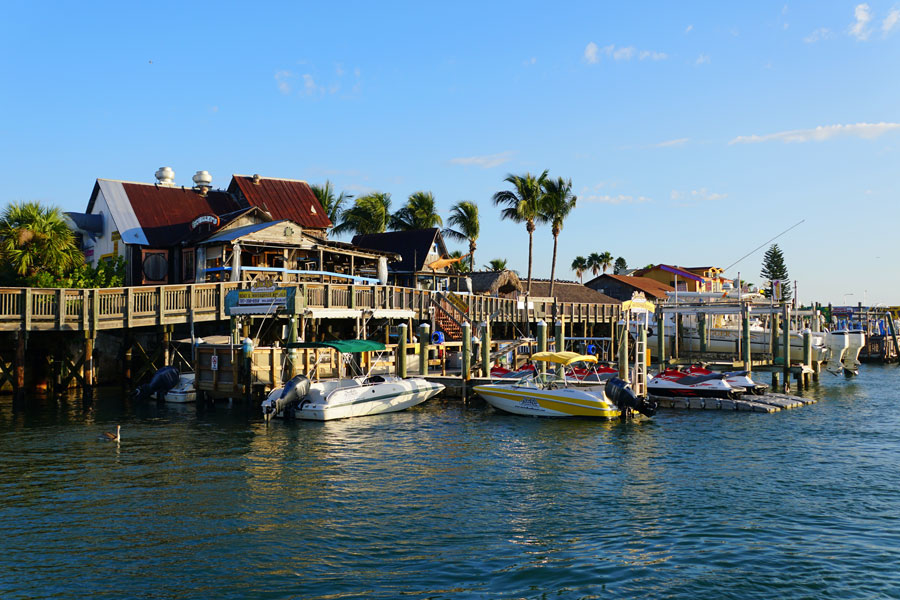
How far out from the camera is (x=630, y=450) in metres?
22.2

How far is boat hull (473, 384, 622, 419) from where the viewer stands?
90.2 feet

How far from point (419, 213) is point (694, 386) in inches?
1776

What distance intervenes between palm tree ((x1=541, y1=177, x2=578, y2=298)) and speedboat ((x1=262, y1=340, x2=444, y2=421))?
116 ft

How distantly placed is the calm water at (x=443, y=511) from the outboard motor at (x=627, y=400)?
1373 millimetres

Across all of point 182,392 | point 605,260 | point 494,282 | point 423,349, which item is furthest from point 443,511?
point 605,260

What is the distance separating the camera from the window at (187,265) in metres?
41.3

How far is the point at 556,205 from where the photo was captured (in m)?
63.5

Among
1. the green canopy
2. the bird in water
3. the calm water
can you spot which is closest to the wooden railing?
the green canopy

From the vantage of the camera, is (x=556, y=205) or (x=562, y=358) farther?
(x=556, y=205)

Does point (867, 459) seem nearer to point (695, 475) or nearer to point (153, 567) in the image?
point (695, 475)

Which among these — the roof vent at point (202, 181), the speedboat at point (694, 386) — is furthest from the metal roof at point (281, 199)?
the speedboat at point (694, 386)

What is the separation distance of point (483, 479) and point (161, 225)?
32198mm

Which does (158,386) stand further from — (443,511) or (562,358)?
(443,511)

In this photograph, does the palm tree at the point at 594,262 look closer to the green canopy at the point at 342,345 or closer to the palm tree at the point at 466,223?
the palm tree at the point at 466,223
